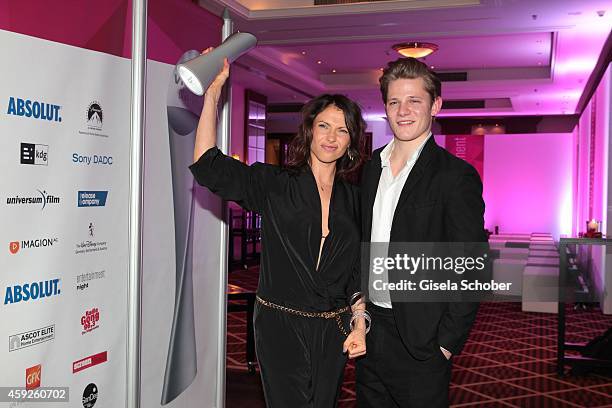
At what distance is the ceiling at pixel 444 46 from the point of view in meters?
6.71

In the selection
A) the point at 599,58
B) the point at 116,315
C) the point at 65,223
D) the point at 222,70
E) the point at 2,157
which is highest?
the point at 599,58

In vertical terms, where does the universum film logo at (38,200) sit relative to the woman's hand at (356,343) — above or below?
above

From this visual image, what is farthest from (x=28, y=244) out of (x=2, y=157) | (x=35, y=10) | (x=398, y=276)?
(x=398, y=276)

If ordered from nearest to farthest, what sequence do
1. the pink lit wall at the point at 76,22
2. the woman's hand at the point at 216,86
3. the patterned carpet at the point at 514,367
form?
the pink lit wall at the point at 76,22 < the woman's hand at the point at 216,86 < the patterned carpet at the point at 514,367

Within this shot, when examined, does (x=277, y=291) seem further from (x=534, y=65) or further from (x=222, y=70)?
(x=534, y=65)

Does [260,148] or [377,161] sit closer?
[377,161]

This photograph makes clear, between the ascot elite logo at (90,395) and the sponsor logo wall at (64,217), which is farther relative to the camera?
the ascot elite logo at (90,395)

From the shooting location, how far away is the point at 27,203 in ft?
6.00

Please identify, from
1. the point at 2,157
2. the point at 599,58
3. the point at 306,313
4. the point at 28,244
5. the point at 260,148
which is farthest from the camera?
the point at 260,148

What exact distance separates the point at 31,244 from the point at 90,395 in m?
0.62

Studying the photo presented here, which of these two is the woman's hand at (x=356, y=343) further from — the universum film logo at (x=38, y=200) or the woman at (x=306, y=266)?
the universum film logo at (x=38, y=200)

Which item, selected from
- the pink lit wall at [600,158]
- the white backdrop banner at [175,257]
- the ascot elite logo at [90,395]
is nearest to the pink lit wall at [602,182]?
the pink lit wall at [600,158]

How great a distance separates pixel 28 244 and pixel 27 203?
0.39 ft

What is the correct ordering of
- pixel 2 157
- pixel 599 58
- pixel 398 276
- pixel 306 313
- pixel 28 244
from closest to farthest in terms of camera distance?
pixel 2 157 → pixel 28 244 → pixel 398 276 → pixel 306 313 → pixel 599 58
